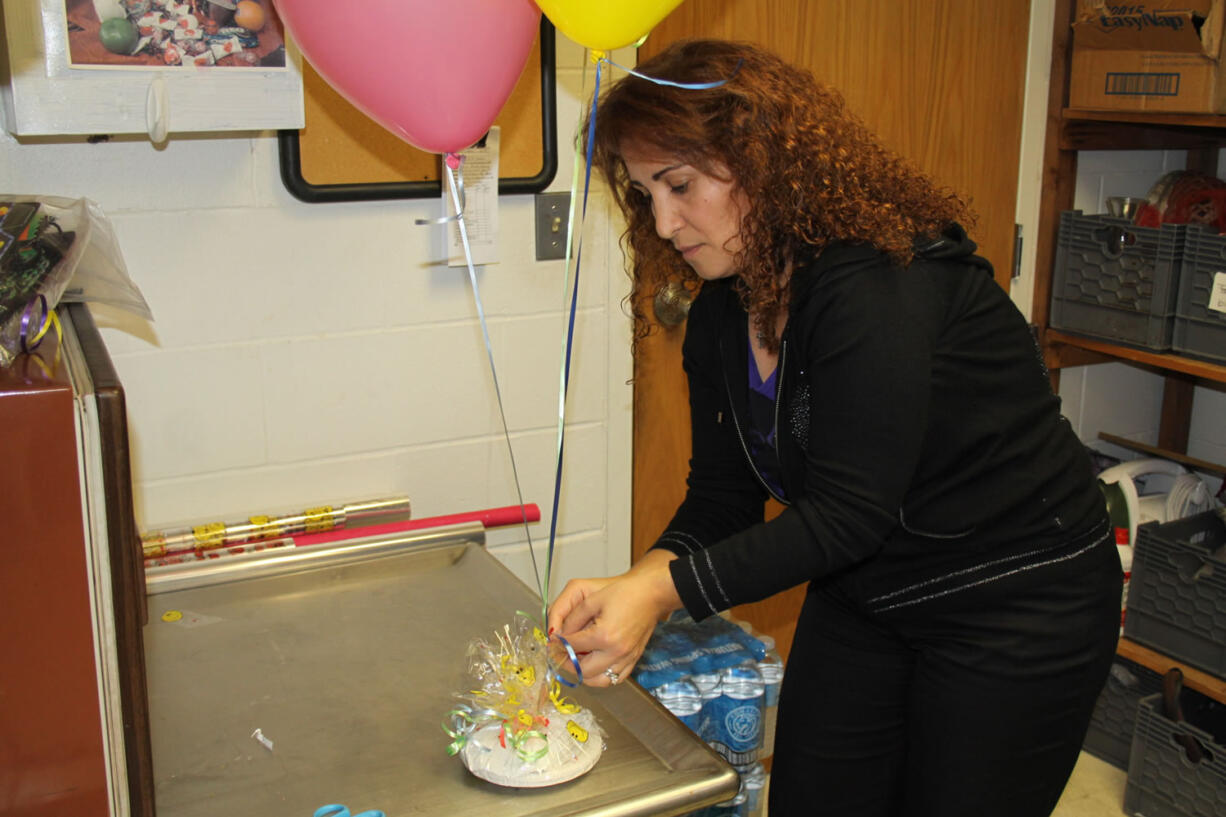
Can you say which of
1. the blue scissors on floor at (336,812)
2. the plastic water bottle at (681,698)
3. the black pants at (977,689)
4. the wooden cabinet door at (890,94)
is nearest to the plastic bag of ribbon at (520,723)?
the blue scissors on floor at (336,812)

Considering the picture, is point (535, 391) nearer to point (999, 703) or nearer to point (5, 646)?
point (999, 703)

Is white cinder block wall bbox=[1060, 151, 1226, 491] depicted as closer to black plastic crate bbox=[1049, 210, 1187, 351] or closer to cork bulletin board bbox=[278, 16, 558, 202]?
black plastic crate bbox=[1049, 210, 1187, 351]

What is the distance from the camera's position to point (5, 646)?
774mm

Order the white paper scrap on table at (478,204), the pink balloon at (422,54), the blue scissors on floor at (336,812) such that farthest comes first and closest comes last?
the white paper scrap on table at (478,204)
the pink balloon at (422,54)
the blue scissors on floor at (336,812)

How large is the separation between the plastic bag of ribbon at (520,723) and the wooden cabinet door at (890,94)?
36.6 inches

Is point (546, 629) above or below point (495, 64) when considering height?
below

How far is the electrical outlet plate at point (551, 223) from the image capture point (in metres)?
1.92

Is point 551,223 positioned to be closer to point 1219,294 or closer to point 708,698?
point 708,698

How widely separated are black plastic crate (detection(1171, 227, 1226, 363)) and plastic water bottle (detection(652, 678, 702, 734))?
134 cm

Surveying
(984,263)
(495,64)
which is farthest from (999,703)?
(495,64)

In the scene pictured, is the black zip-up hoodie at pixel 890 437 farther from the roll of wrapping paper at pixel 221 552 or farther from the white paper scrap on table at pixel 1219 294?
the white paper scrap on table at pixel 1219 294

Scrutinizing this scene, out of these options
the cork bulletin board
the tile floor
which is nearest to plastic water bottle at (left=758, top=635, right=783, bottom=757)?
the cork bulletin board

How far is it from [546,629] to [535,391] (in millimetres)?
756

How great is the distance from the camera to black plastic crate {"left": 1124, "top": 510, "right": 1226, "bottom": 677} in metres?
2.20
